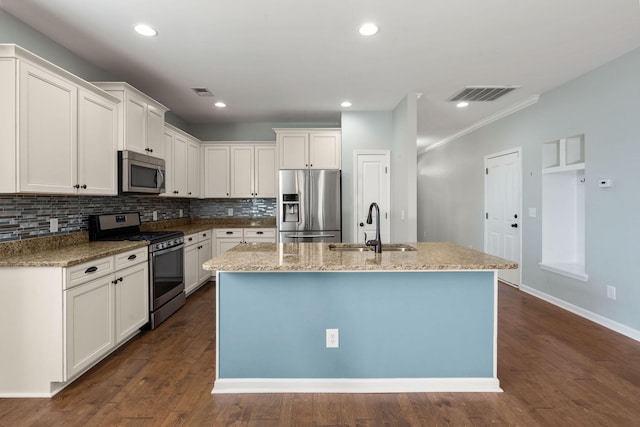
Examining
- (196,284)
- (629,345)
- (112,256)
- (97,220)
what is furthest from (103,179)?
(629,345)

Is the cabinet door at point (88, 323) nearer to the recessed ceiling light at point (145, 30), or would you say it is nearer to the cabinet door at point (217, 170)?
the recessed ceiling light at point (145, 30)

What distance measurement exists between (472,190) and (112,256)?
18.6 ft

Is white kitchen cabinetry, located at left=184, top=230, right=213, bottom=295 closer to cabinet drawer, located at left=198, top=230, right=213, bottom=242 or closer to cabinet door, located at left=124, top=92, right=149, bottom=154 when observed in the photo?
cabinet drawer, located at left=198, top=230, right=213, bottom=242

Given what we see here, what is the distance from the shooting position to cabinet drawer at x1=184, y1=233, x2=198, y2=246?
4.23 metres

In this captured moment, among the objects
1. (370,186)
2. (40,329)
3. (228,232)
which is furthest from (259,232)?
(40,329)

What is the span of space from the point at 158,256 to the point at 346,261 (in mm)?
2216

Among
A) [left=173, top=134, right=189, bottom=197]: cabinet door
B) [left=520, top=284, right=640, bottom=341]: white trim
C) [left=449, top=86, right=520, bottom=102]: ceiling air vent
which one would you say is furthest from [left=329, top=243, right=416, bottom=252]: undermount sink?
[left=173, top=134, right=189, bottom=197]: cabinet door

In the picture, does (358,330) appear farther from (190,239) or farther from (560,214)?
(560,214)

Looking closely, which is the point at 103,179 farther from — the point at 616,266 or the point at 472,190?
the point at 472,190

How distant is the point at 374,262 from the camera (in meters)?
2.07

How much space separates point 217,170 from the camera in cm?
547

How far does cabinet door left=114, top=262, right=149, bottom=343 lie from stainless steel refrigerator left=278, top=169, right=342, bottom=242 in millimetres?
2048

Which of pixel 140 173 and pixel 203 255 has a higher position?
pixel 140 173

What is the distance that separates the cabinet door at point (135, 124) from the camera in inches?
127
